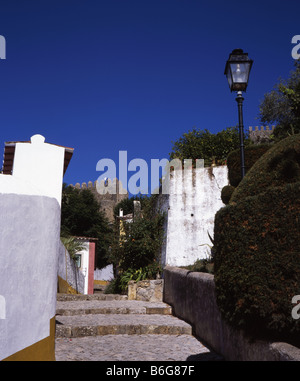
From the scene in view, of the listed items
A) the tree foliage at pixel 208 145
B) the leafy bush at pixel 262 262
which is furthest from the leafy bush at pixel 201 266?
the tree foliage at pixel 208 145

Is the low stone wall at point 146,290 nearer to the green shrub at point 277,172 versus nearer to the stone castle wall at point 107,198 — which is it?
the green shrub at point 277,172

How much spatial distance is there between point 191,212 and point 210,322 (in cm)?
691

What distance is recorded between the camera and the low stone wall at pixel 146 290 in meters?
10.3

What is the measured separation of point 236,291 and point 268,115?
77.0 ft

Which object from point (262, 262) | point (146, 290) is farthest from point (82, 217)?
point (262, 262)

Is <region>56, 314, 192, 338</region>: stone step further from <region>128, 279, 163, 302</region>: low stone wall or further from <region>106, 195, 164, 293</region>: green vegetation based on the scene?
<region>106, 195, 164, 293</region>: green vegetation

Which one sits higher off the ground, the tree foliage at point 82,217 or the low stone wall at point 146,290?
the tree foliage at point 82,217

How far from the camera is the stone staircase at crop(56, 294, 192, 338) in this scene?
6.43 meters

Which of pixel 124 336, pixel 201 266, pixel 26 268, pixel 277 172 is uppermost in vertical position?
pixel 277 172

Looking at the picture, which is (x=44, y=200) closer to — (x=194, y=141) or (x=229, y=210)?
(x=229, y=210)

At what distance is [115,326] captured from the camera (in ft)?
21.7

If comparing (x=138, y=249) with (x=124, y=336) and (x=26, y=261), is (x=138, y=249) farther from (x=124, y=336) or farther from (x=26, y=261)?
(x=26, y=261)

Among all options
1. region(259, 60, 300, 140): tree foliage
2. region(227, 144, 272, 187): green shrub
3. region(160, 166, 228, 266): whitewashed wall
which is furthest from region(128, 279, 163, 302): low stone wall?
region(259, 60, 300, 140): tree foliage

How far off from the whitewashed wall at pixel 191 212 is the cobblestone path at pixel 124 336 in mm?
3214
